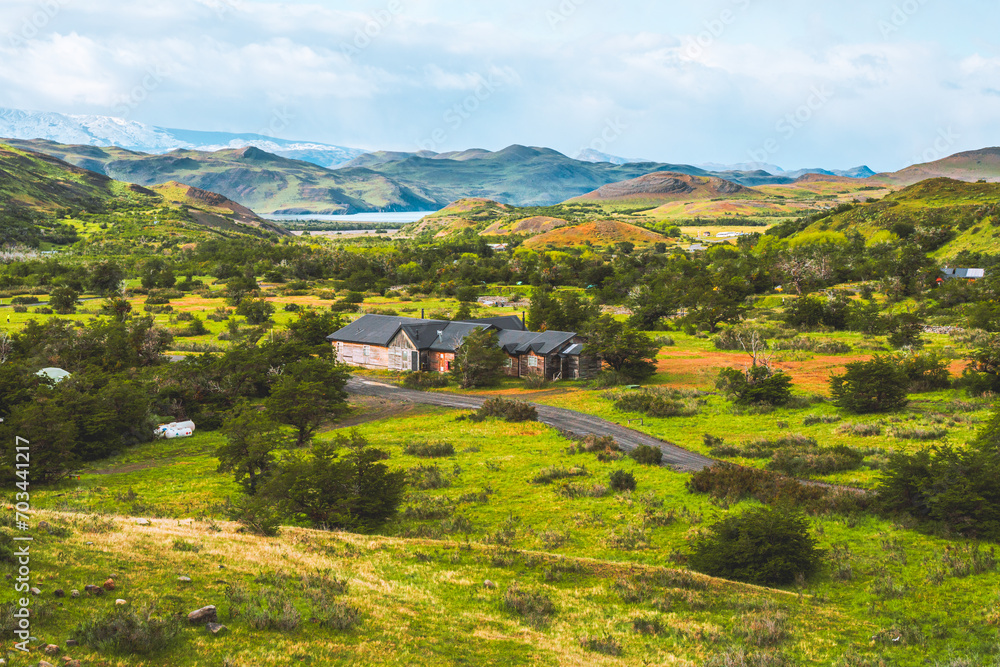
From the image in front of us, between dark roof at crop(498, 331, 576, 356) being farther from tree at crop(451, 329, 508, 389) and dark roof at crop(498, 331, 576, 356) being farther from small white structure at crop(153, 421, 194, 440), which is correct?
small white structure at crop(153, 421, 194, 440)

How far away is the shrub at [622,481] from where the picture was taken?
27938mm

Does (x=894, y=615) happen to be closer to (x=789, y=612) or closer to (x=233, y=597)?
(x=789, y=612)

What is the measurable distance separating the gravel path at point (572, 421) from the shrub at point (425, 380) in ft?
4.28

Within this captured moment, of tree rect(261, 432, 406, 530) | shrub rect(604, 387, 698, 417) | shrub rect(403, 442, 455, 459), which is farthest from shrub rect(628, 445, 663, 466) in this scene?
tree rect(261, 432, 406, 530)

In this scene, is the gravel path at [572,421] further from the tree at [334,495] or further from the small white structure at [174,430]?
the tree at [334,495]

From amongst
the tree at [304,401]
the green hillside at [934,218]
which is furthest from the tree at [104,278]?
the green hillside at [934,218]

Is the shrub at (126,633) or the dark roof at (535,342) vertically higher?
the dark roof at (535,342)

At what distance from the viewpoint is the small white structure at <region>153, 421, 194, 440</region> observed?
130 feet

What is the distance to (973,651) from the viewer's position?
1339 centimetres

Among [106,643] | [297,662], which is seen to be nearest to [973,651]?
[297,662]

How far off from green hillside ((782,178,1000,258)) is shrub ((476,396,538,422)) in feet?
341

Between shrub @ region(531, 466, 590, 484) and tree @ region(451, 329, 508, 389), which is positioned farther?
tree @ region(451, 329, 508, 389)

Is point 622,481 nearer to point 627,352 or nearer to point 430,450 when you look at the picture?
point 430,450

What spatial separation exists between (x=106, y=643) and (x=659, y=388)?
143ft
